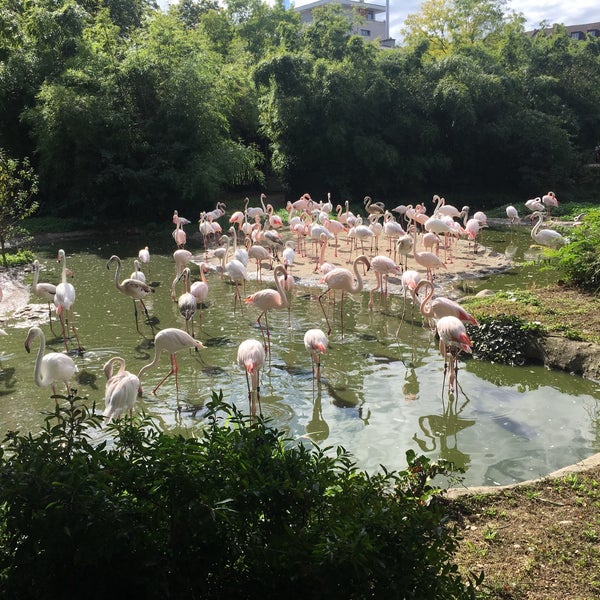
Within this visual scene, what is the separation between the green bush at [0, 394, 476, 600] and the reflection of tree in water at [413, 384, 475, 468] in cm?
307

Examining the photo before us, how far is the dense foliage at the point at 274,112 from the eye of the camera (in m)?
17.4

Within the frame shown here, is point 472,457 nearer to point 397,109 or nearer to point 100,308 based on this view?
point 100,308

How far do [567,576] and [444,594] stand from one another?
60.9 inches

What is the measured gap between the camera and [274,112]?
2102 cm

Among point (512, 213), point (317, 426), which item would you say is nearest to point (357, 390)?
point (317, 426)

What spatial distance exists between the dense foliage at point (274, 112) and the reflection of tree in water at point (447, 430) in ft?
40.4

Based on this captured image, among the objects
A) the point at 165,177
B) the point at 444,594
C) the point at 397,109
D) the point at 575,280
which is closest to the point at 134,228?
the point at 165,177

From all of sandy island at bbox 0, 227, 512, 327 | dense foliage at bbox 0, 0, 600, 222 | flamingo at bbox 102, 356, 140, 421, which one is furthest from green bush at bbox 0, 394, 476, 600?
dense foliage at bbox 0, 0, 600, 222

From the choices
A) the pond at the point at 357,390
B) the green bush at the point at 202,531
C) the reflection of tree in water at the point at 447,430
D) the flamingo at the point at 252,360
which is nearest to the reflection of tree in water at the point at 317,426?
the pond at the point at 357,390

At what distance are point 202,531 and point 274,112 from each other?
20244 millimetres

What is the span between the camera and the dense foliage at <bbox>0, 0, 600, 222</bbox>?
17.4 m

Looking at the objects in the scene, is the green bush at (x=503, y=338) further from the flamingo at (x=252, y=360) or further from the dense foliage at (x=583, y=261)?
the flamingo at (x=252, y=360)

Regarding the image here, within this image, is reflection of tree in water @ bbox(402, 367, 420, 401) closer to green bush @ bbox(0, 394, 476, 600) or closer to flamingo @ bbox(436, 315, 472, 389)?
flamingo @ bbox(436, 315, 472, 389)

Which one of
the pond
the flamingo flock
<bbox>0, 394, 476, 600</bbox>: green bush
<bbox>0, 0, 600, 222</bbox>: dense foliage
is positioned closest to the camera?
<bbox>0, 394, 476, 600</bbox>: green bush
